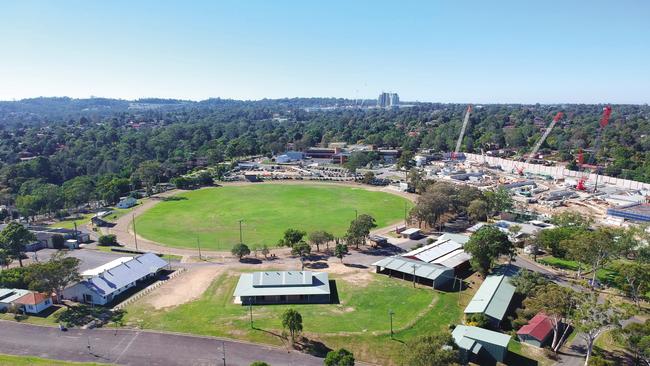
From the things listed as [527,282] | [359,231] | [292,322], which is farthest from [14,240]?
[527,282]

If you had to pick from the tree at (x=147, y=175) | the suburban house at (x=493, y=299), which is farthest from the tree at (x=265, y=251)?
the tree at (x=147, y=175)

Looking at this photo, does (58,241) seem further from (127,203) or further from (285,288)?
(285,288)

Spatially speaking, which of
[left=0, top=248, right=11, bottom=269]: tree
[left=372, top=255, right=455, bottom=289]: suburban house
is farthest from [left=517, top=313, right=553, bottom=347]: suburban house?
[left=0, top=248, right=11, bottom=269]: tree

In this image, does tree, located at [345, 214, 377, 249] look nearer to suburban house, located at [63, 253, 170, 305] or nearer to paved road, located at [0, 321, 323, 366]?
suburban house, located at [63, 253, 170, 305]

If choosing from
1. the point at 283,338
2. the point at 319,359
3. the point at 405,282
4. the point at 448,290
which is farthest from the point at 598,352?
the point at 283,338

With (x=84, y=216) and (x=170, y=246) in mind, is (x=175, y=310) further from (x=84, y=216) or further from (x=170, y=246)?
(x=84, y=216)

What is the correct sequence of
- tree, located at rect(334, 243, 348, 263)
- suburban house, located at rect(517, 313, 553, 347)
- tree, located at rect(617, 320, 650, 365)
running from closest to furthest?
tree, located at rect(617, 320, 650, 365), suburban house, located at rect(517, 313, 553, 347), tree, located at rect(334, 243, 348, 263)
